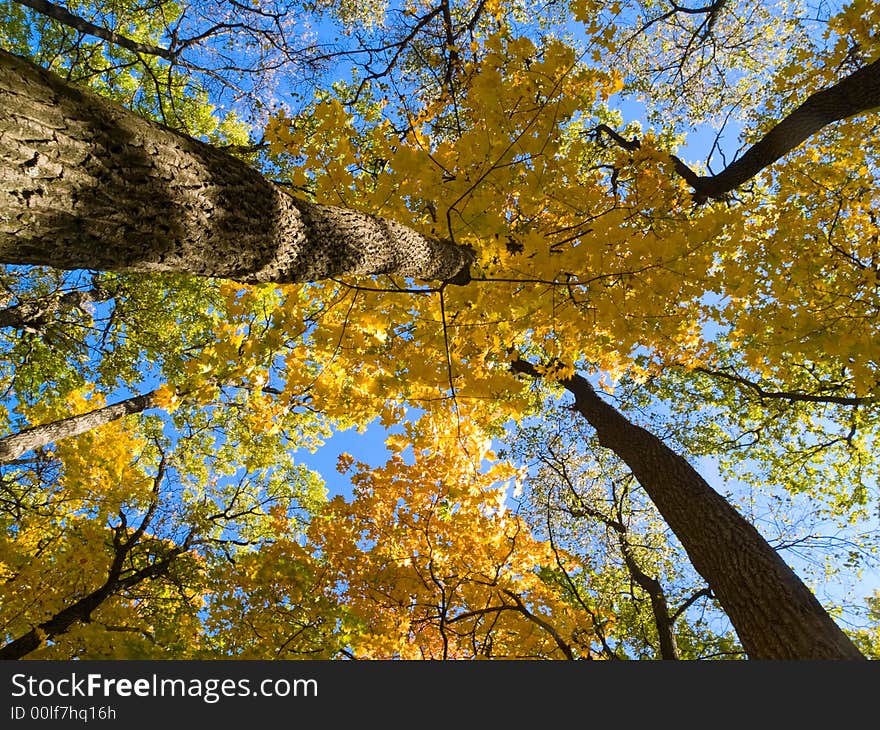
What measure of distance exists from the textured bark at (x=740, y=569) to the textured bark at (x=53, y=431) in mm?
5411

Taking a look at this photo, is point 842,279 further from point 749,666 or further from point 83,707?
point 83,707

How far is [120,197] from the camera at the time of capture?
103 centimetres

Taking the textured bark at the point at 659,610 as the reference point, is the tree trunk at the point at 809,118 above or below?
above

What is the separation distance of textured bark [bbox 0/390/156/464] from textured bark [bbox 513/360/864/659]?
5.41 m

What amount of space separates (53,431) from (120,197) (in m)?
5.44

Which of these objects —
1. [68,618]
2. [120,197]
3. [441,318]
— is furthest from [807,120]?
[68,618]

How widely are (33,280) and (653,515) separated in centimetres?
1064

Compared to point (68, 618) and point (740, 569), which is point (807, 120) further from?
point (68, 618)

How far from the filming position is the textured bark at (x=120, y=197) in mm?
862

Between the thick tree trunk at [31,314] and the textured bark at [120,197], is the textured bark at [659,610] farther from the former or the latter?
the thick tree trunk at [31,314]

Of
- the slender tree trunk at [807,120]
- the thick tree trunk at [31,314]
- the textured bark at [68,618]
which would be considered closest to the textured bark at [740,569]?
the slender tree trunk at [807,120]

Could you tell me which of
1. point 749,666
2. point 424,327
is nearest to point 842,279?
point 749,666

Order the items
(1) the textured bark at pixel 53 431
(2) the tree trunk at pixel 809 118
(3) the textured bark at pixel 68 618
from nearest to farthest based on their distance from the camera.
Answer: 1. (2) the tree trunk at pixel 809 118
2. (1) the textured bark at pixel 53 431
3. (3) the textured bark at pixel 68 618

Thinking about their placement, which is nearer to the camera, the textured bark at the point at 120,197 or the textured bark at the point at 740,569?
the textured bark at the point at 120,197
